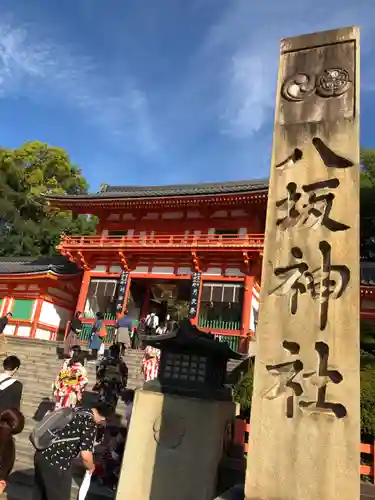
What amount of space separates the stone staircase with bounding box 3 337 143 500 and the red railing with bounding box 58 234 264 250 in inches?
211

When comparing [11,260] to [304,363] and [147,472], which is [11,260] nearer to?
[147,472]

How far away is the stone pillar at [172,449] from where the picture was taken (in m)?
3.95

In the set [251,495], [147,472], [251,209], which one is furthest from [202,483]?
[251,209]

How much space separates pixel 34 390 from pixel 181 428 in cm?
622

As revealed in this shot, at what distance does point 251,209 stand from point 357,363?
14067 millimetres

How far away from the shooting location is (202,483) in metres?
3.92

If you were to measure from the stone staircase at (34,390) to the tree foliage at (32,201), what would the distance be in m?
16.4

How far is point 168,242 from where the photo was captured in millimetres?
16828

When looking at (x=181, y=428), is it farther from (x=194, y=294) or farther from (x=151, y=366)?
(x=194, y=294)

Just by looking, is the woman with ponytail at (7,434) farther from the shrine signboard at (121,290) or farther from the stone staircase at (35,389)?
the shrine signboard at (121,290)

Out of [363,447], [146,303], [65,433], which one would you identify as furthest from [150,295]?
[65,433]

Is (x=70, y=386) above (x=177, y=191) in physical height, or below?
below

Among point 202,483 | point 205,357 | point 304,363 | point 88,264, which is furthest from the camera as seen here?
point 88,264

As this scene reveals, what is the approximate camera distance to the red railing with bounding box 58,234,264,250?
49.5 feet
